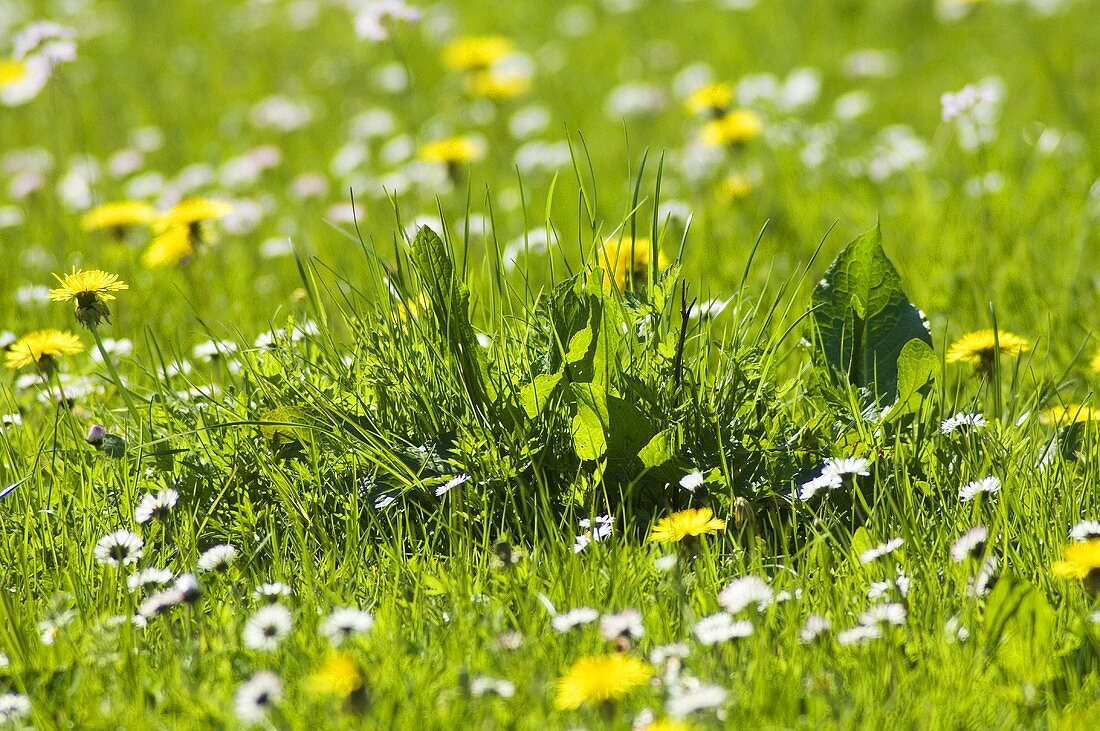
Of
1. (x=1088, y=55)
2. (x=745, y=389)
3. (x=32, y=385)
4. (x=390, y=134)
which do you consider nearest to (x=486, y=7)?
(x=390, y=134)

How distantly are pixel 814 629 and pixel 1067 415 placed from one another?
838mm

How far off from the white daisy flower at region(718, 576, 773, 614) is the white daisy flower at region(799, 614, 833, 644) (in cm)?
7

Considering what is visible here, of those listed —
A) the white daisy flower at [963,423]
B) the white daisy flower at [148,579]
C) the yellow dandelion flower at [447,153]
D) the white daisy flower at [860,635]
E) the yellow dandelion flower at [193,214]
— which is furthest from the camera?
the yellow dandelion flower at [447,153]

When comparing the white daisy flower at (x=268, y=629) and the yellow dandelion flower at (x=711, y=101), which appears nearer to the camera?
the white daisy flower at (x=268, y=629)

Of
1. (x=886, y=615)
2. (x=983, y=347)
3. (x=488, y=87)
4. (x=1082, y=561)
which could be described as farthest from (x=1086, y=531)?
(x=488, y=87)

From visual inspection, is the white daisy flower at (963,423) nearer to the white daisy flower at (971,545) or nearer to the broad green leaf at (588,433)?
the white daisy flower at (971,545)

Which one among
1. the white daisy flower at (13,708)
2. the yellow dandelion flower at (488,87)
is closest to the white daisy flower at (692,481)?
the white daisy flower at (13,708)

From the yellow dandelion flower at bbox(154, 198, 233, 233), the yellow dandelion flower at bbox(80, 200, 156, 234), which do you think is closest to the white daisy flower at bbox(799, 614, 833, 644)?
the yellow dandelion flower at bbox(154, 198, 233, 233)

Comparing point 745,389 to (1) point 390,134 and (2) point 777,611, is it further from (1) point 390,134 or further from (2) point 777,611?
(1) point 390,134

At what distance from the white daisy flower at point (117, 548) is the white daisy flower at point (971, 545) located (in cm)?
130

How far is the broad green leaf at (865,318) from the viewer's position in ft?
7.74

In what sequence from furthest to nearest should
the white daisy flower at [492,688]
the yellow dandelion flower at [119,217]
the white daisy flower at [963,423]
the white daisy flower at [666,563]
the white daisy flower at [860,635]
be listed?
the yellow dandelion flower at [119,217]
the white daisy flower at [963,423]
the white daisy flower at [666,563]
the white daisy flower at [860,635]
the white daisy flower at [492,688]

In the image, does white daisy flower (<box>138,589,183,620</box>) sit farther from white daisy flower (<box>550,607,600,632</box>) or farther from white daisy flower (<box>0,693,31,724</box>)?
white daisy flower (<box>550,607,600,632</box>)

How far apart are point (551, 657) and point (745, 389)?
0.71 metres
